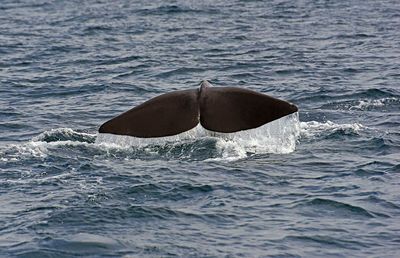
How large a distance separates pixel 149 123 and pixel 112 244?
236 centimetres

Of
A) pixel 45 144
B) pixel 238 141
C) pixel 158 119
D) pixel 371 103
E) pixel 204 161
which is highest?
pixel 158 119

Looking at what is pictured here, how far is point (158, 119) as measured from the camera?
10.5m

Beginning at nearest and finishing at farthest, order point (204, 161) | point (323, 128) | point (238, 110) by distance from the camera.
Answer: point (238, 110), point (204, 161), point (323, 128)

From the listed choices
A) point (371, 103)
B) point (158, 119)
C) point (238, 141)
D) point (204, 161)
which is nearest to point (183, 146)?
point (204, 161)

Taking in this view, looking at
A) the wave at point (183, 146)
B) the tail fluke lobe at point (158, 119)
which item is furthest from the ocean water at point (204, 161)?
the tail fluke lobe at point (158, 119)

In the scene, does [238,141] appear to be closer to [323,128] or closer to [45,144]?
[323,128]

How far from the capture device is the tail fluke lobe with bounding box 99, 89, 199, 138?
10.4 m

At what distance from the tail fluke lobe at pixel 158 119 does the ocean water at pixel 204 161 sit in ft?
2.17

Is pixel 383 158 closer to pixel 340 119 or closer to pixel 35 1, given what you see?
pixel 340 119

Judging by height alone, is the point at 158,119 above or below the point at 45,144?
above

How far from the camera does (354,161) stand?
11.4 m

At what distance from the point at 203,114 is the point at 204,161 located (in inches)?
42.3

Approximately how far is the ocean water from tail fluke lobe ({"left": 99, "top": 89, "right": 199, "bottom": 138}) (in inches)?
26.0

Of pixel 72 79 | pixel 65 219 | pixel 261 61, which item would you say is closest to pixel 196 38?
pixel 261 61
